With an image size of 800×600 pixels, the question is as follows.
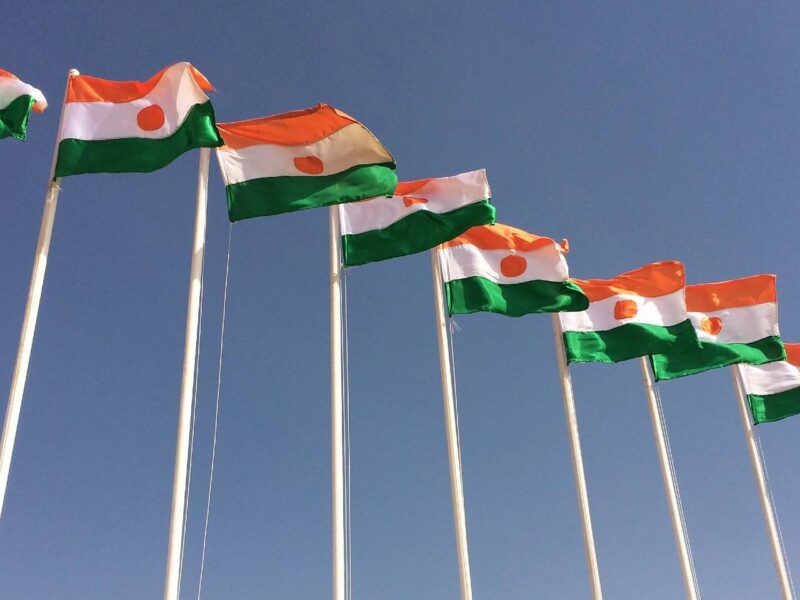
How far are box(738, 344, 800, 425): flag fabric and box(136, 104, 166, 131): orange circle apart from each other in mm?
24549

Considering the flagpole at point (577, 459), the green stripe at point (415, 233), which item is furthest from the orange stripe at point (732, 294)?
the green stripe at point (415, 233)

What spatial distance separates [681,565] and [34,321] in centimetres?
2109

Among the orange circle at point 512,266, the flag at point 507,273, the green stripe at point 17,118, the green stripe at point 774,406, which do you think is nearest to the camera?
the green stripe at point 17,118

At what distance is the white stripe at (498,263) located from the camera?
27766 mm

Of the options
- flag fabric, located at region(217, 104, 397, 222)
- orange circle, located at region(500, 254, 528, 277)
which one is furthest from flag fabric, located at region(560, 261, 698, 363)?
flag fabric, located at region(217, 104, 397, 222)

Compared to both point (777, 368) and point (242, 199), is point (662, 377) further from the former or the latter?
point (242, 199)

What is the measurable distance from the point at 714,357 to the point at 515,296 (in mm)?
9441

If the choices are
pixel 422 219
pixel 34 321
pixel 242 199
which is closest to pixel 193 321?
pixel 34 321

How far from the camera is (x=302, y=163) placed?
22828 mm

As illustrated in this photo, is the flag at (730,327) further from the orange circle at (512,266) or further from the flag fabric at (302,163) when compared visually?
the flag fabric at (302,163)

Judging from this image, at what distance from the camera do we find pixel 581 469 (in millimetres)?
26547

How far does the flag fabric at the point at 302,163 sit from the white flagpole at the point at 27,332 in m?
4.39

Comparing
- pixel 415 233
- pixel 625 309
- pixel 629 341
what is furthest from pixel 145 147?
pixel 629 341

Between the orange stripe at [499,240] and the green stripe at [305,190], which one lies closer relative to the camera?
the green stripe at [305,190]
